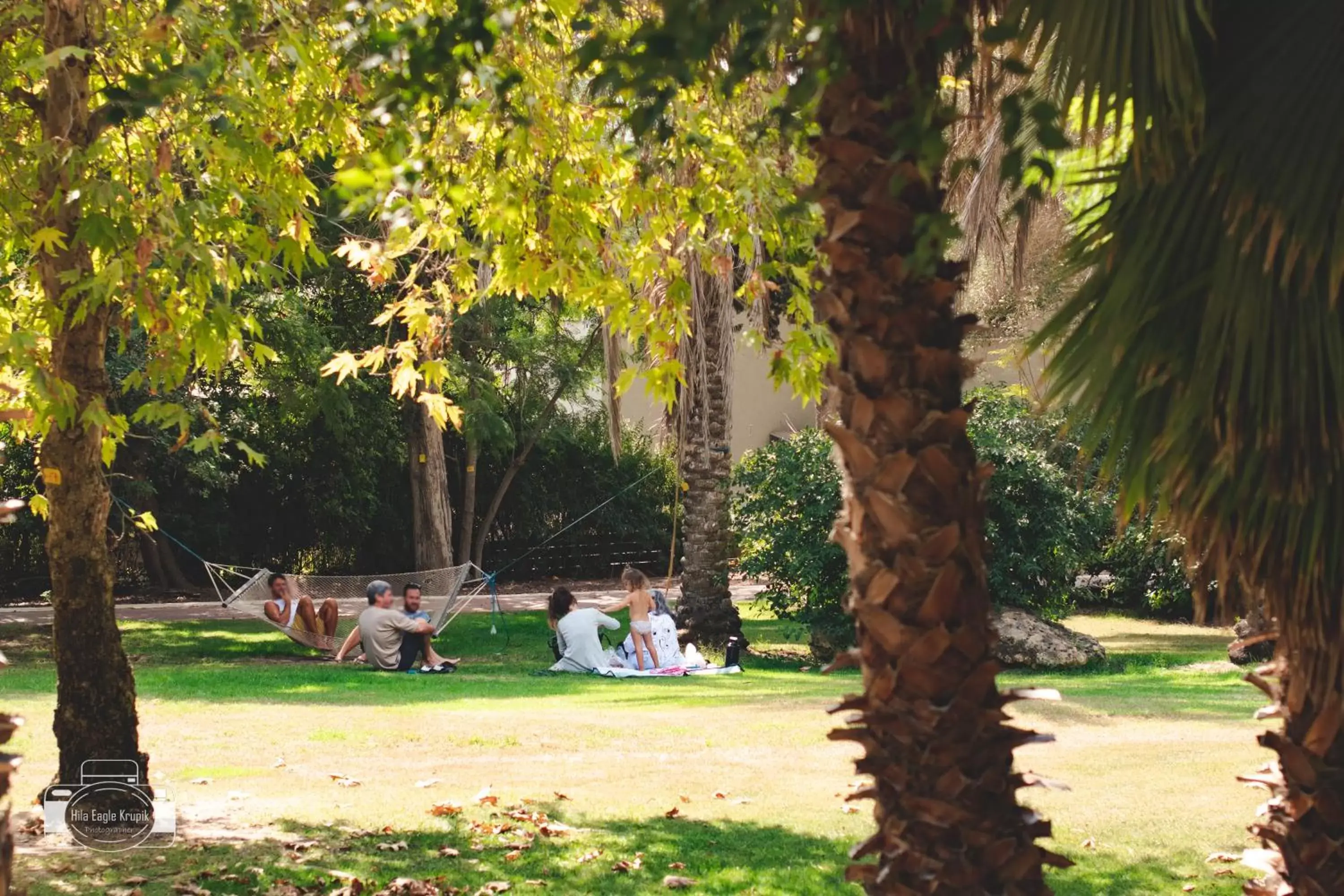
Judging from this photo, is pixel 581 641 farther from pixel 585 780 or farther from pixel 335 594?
pixel 585 780

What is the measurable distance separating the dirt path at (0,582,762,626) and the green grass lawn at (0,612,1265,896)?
268 inches

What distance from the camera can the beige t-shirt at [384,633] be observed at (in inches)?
564


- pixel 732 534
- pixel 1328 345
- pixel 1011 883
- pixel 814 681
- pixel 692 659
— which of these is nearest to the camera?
pixel 1328 345

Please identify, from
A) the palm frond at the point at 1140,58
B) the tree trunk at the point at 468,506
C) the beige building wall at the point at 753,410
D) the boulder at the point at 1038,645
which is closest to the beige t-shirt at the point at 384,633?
the boulder at the point at 1038,645

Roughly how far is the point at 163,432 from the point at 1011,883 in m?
18.8

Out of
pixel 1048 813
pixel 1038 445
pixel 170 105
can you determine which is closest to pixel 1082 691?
pixel 1048 813

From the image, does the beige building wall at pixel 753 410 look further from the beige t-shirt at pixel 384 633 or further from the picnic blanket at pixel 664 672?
the picnic blanket at pixel 664 672

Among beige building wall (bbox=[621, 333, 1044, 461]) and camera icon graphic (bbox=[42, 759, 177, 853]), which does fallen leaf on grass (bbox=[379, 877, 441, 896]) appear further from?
beige building wall (bbox=[621, 333, 1044, 461])

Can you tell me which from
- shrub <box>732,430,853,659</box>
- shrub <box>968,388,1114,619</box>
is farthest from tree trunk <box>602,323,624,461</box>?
shrub <box>968,388,1114,619</box>

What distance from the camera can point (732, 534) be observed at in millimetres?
17672

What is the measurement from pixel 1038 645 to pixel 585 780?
7.95 m

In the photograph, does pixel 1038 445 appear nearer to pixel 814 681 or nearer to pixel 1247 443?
pixel 814 681

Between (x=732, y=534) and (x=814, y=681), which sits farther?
(x=732, y=534)

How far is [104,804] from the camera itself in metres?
6.81
